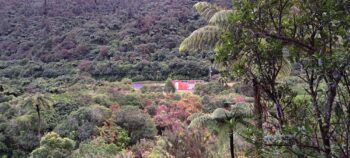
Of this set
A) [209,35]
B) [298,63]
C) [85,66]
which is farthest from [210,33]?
[85,66]

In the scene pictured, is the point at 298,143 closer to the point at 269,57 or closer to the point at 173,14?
the point at 269,57

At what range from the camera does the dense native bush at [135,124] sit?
17.8 metres

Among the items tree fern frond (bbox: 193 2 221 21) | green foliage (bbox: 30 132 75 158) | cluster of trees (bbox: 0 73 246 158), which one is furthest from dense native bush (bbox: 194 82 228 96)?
tree fern frond (bbox: 193 2 221 21)

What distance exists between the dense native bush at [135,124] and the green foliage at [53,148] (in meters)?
3.75

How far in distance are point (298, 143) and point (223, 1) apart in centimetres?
4138

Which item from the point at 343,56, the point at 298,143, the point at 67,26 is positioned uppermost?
the point at 67,26

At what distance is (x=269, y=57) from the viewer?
6.63 ft

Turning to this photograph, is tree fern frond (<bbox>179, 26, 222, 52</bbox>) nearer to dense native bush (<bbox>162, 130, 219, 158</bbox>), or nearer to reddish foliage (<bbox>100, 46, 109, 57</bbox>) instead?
dense native bush (<bbox>162, 130, 219, 158</bbox>)

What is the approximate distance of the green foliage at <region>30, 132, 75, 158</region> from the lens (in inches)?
546

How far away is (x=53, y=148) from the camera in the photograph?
46.3 ft

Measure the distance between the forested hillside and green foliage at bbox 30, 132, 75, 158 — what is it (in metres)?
20.3

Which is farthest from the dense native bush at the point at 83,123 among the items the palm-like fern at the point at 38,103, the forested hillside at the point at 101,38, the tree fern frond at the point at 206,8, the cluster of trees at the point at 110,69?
the forested hillside at the point at 101,38

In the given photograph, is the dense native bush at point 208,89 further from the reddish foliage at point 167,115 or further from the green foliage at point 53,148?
the green foliage at point 53,148

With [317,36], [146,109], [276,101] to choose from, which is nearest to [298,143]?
[276,101]
